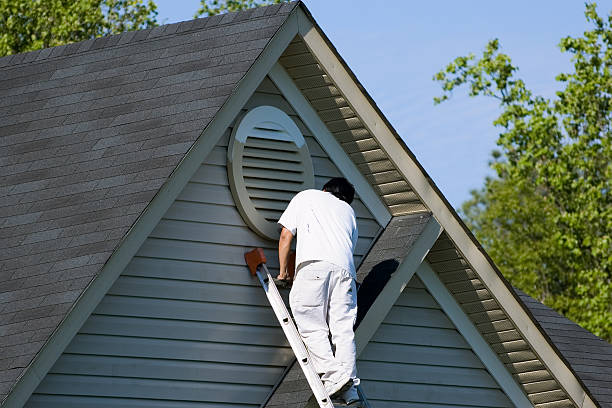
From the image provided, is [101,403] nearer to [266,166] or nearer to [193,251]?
[193,251]

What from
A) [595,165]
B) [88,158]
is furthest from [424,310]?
[595,165]

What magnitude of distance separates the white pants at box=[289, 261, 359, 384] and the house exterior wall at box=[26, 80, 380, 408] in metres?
0.62

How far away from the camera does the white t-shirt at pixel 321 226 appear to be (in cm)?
972

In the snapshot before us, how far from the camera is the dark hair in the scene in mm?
10159

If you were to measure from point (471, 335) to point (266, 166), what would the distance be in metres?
2.76

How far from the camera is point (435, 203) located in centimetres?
1088

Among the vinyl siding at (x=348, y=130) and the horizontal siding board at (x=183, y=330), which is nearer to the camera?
the horizontal siding board at (x=183, y=330)

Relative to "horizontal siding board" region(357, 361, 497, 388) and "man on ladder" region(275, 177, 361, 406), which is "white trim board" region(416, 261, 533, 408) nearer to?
"horizontal siding board" region(357, 361, 497, 388)

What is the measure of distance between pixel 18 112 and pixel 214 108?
241 centimetres

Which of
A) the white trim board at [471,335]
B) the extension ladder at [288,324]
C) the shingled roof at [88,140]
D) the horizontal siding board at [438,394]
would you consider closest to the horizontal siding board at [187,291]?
the extension ladder at [288,324]

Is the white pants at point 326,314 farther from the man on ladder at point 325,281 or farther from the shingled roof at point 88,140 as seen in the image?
the shingled roof at point 88,140

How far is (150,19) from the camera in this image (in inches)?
1419

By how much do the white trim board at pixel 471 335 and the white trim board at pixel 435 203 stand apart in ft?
1.67

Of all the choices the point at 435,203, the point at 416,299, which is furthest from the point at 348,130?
the point at 416,299
